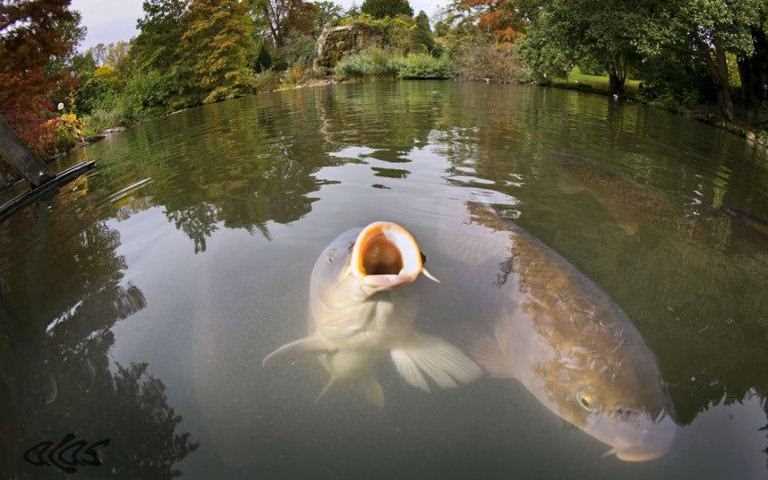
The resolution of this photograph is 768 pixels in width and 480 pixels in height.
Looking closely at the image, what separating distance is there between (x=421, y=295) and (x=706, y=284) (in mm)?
2049

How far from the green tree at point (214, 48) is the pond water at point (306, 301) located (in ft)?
55.1

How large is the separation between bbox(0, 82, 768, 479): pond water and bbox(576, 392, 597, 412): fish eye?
0.14m

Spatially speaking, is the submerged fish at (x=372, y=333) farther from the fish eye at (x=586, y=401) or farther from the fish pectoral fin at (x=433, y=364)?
the fish eye at (x=586, y=401)

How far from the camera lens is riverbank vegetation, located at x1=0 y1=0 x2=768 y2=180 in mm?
9016

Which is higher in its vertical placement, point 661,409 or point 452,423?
point 661,409

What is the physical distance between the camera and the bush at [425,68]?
2511cm

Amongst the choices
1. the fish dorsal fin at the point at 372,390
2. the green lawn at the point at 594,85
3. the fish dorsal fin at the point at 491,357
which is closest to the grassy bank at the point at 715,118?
the green lawn at the point at 594,85

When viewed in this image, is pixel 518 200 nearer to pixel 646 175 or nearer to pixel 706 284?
pixel 706 284

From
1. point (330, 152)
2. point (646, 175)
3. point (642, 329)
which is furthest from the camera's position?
point (330, 152)

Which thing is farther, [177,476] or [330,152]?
[330,152]

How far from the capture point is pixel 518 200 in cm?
502

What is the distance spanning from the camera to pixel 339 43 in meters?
29.9

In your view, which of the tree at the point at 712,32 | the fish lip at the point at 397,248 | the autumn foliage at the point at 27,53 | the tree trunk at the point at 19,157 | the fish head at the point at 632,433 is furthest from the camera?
the tree at the point at 712,32

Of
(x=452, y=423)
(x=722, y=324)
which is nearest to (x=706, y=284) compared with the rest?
(x=722, y=324)
